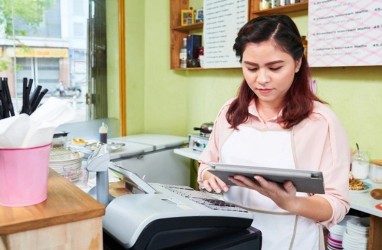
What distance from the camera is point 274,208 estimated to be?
1.22m

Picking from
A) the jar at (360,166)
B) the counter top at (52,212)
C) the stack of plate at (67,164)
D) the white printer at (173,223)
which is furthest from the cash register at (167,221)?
the jar at (360,166)

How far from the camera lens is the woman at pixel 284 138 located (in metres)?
1.11

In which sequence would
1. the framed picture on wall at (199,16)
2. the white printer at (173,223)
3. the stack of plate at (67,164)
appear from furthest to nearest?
the framed picture on wall at (199,16)
the stack of plate at (67,164)
the white printer at (173,223)

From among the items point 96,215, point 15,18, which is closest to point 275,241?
point 96,215

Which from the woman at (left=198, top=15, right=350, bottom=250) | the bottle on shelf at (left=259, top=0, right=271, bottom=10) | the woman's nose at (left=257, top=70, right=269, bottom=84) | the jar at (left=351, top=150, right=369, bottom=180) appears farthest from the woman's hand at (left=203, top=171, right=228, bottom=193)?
the bottle on shelf at (left=259, top=0, right=271, bottom=10)

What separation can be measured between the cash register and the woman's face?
42 cm

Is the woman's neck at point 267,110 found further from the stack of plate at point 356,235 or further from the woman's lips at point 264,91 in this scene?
the stack of plate at point 356,235

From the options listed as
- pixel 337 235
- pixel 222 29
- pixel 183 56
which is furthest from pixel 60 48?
pixel 337 235

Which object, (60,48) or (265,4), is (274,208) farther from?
(60,48)

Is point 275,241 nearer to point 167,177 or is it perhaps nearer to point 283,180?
point 283,180

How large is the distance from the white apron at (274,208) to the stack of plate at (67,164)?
2.46 ft

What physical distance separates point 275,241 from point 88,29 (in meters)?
3.01

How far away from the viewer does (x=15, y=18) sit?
3127 mm

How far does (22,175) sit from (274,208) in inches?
32.4
